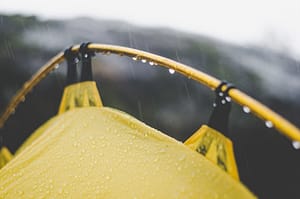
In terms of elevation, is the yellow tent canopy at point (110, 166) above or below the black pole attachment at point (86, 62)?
below

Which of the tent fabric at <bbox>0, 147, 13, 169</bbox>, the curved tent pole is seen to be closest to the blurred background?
the tent fabric at <bbox>0, 147, 13, 169</bbox>

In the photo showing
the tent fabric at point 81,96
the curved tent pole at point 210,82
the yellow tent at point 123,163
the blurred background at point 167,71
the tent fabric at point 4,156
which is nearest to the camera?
the curved tent pole at point 210,82

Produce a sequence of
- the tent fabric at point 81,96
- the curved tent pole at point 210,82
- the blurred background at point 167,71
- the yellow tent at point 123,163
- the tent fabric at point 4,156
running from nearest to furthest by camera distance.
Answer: the curved tent pole at point 210,82 → the yellow tent at point 123,163 → the tent fabric at point 81,96 → the tent fabric at point 4,156 → the blurred background at point 167,71

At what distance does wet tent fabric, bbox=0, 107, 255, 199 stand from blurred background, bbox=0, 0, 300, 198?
145 cm

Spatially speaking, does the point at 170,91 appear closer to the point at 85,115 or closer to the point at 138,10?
the point at 138,10

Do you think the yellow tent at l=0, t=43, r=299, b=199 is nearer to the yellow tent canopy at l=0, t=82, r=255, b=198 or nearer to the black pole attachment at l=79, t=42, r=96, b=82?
the yellow tent canopy at l=0, t=82, r=255, b=198

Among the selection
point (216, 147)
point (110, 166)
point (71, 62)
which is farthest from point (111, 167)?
point (71, 62)

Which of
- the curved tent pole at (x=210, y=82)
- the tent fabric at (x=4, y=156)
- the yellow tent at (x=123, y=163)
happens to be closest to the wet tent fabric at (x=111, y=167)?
the yellow tent at (x=123, y=163)

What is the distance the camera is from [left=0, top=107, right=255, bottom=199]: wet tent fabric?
91cm

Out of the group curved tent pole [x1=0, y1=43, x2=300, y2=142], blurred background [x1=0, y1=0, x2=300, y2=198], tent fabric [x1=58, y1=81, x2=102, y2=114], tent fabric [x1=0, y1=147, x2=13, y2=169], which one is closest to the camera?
curved tent pole [x1=0, y1=43, x2=300, y2=142]

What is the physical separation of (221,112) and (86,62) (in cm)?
58

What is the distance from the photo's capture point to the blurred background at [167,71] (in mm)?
2740

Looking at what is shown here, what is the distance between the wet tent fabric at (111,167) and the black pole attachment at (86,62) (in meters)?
0.18

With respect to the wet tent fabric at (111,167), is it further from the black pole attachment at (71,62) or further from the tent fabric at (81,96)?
the black pole attachment at (71,62)
